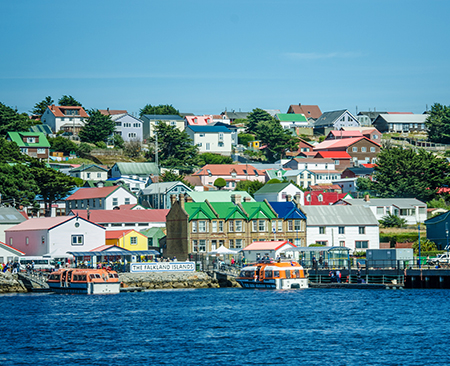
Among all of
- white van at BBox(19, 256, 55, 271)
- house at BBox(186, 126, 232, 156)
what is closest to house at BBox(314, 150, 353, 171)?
house at BBox(186, 126, 232, 156)

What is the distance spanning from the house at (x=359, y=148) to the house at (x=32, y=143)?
6338 cm

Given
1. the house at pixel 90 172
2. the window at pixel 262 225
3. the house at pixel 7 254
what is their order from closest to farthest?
the house at pixel 7 254, the window at pixel 262 225, the house at pixel 90 172

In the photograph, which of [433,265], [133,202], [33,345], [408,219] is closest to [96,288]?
[33,345]

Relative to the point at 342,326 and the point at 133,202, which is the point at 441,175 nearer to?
the point at 133,202

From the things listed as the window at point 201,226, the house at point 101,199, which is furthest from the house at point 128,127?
the window at point 201,226

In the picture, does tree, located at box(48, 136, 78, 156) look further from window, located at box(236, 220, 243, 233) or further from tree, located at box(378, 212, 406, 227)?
tree, located at box(378, 212, 406, 227)

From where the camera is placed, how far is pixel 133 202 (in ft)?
408

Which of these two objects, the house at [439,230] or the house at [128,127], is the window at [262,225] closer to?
the house at [439,230]

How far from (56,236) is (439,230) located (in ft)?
160

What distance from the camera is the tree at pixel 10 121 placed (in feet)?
544

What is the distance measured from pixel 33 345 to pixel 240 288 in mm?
39168

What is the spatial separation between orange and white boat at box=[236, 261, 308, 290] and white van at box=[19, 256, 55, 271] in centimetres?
2279

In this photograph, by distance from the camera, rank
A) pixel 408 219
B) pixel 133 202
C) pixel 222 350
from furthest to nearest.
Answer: pixel 133 202
pixel 408 219
pixel 222 350

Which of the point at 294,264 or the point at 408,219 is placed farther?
the point at 408,219
